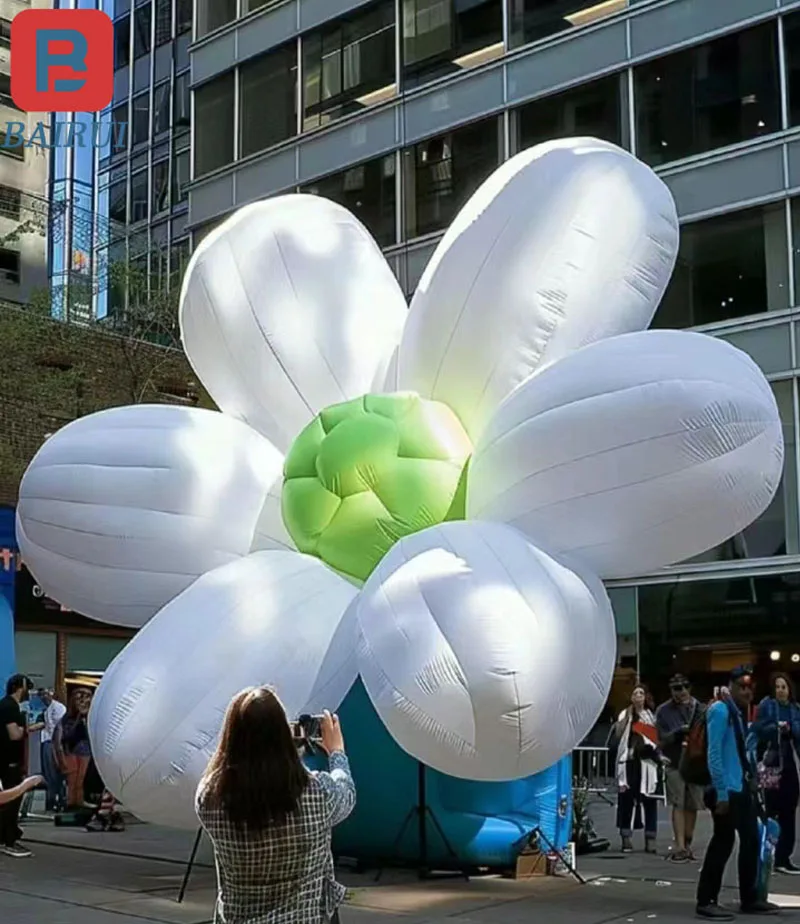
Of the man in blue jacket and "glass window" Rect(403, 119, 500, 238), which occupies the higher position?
"glass window" Rect(403, 119, 500, 238)

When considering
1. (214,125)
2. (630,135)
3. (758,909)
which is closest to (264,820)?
(758,909)

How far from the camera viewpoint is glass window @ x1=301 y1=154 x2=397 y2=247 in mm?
22859

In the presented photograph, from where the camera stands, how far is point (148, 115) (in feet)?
145

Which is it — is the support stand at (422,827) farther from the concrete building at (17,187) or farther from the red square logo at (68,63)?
the concrete building at (17,187)

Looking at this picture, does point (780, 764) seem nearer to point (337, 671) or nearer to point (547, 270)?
point (337, 671)

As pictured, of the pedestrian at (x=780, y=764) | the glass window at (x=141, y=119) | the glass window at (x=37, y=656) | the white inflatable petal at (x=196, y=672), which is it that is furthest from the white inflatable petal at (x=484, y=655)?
the glass window at (x=141, y=119)

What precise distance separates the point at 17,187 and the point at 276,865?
138 ft

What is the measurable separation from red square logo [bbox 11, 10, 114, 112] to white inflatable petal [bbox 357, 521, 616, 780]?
18.2 m

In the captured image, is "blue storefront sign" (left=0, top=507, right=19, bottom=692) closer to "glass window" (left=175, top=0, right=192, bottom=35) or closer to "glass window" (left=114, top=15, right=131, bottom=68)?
"glass window" (left=175, top=0, right=192, bottom=35)

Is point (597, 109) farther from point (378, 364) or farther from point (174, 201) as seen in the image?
point (174, 201)

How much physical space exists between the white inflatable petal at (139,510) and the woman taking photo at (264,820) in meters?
4.87

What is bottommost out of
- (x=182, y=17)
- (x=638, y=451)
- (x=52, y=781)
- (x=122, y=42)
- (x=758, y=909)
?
(x=758, y=909)

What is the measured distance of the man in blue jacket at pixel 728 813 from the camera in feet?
25.7

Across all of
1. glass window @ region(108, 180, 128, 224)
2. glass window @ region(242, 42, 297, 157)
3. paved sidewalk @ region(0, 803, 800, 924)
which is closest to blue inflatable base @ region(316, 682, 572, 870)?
paved sidewalk @ region(0, 803, 800, 924)
